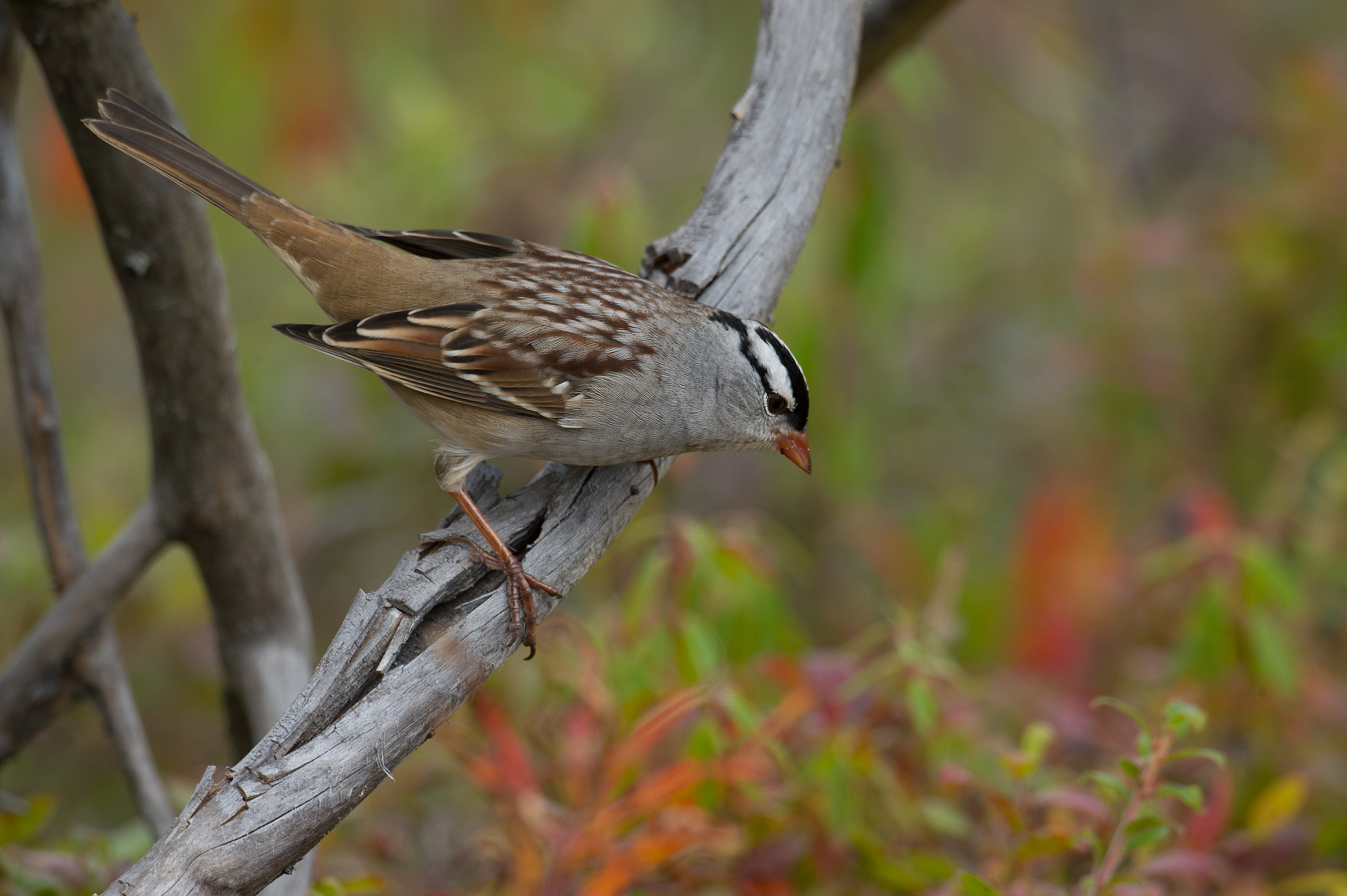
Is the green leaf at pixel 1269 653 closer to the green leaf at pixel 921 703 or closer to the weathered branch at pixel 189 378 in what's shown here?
the green leaf at pixel 921 703

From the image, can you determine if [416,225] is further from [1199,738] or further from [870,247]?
[1199,738]

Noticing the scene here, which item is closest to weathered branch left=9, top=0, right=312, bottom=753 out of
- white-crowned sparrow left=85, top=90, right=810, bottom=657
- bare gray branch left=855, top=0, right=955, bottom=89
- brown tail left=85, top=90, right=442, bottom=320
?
white-crowned sparrow left=85, top=90, right=810, bottom=657

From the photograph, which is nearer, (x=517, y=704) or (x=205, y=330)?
A: (x=205, y=330)

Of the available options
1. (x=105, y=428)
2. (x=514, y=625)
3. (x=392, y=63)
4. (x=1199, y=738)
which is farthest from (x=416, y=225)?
(x=1199, y=738)

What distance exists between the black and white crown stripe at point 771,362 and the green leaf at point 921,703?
0.80 meters

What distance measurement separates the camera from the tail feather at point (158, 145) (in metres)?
2.45

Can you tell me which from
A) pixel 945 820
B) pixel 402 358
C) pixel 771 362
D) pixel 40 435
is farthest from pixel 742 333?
pixel 40 435

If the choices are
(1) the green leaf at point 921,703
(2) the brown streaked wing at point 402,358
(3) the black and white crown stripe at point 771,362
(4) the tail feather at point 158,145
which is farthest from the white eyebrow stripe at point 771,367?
(4) the tail feather at point 158,145

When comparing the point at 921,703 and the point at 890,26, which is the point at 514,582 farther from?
the point at 890,26

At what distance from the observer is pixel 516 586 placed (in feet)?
7.69

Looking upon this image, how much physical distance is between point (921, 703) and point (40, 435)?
93.3 inches

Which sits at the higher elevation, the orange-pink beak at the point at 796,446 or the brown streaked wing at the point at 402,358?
the brown streaked wing at the point at 402,358

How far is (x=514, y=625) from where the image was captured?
88.5 inches

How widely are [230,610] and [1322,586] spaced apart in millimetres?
3723
